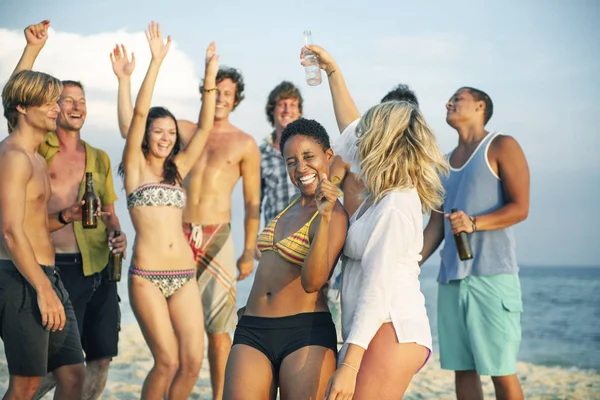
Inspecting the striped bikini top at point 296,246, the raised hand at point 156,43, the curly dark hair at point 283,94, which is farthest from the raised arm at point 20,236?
the curly dark hair at point 283,94

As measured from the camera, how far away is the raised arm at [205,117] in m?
6.16

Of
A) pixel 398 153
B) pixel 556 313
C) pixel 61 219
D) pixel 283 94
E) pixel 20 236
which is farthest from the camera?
pixel 556 313

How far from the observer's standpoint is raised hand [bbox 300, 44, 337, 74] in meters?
4.77

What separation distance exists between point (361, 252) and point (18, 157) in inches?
86.8

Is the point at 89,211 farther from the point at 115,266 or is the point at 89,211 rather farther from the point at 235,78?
the point at 235,78

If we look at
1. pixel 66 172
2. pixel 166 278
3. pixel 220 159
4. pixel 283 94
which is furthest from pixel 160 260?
pixel 283 94

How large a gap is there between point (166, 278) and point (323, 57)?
1.93 metres

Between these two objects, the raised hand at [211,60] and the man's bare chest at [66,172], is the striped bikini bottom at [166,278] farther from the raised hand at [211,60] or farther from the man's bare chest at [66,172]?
the raised hand at [211,60]

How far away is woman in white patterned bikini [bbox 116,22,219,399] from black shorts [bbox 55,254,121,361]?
0.83 feet

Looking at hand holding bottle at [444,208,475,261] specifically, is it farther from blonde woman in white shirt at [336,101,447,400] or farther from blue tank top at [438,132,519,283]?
blonde woman in white shirt at [336,101,447,400]

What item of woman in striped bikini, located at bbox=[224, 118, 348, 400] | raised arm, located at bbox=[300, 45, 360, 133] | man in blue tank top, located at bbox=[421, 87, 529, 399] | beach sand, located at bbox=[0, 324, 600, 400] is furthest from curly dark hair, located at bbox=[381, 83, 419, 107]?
beach sand, located at bbox=[0, 324, 600, 400]

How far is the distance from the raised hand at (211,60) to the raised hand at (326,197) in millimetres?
3154

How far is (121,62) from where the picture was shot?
20.1 ft

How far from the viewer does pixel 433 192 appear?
3506mm
